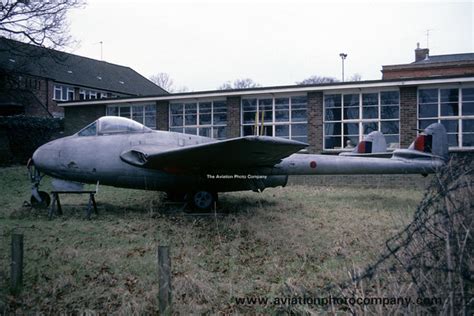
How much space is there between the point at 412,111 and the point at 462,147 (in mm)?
2353

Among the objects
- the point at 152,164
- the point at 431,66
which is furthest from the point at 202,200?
the point at 431,66

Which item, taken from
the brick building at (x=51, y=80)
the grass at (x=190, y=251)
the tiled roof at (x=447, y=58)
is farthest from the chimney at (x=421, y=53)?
the grass at (x=190, y=251)

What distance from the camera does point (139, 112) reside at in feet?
68.9

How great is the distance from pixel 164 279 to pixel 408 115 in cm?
1465

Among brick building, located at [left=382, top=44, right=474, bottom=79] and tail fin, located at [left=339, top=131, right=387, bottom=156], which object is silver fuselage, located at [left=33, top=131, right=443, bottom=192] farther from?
brick building, located at [left=382, top=44, right=474, bottom=79]

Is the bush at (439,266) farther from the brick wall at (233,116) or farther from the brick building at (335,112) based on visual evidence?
the brick wall at (233,116)

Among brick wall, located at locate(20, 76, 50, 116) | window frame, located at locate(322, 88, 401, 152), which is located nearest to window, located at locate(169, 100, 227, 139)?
window frame, located at locate(322, 88, 401, 152)

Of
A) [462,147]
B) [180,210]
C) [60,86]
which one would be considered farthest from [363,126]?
[60,86]

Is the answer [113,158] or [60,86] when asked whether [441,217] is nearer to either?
[113,158]

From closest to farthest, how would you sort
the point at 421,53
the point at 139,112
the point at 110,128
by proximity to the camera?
1. the point at 110,128
2. the point at 139,112
3. the point at 421,53

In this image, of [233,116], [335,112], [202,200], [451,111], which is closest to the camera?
[202,200]

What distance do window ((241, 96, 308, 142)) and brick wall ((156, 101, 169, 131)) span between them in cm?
421

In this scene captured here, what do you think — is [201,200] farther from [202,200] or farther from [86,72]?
[86,72]

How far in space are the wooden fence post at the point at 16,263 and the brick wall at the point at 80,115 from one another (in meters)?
18.6
